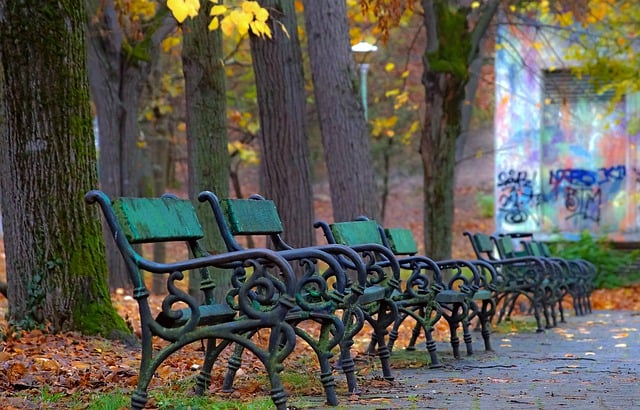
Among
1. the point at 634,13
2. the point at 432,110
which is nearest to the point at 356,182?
the point at 432,110

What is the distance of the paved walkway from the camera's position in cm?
579

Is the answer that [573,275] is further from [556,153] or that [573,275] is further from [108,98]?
[556,153]

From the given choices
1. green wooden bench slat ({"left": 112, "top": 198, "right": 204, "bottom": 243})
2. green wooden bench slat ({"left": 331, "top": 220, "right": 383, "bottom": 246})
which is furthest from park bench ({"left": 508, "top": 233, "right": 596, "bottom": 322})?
green wooden bench slat ({"left": 112, "top": 198, "right": 204, "bottom": 243})

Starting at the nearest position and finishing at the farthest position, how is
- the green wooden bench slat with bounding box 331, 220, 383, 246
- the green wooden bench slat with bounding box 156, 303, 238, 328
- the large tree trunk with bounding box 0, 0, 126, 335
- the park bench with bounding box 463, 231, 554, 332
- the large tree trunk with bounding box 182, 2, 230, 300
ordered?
the green wooden bench slat with bounding box 156, 303, 238, 328, the green wooden bench slat with bounding box 331, 220, 383, 246, the large tree trunk with bounding box 0, 0, 126, 335, the large tree trunk with bounding box 182, 2, 230, 300, the park bench with bounding box 463, 231, 554, 332

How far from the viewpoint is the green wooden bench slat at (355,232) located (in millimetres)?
7906

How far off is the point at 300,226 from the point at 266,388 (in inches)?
221

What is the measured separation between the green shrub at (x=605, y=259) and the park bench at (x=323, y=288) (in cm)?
1572

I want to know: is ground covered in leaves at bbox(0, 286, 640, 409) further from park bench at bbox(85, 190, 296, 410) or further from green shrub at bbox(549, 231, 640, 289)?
green shrub at bbox(549, 231, 640, 289)

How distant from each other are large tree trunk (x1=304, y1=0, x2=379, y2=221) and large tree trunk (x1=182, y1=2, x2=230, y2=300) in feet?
4.59

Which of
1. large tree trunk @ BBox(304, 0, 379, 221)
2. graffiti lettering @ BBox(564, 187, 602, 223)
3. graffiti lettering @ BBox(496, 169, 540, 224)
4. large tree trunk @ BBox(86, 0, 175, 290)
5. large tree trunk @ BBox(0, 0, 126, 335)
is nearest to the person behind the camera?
large tree trunk @ BBox(0, 0, 126, 335)

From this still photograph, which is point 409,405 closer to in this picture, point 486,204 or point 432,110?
point 432,110

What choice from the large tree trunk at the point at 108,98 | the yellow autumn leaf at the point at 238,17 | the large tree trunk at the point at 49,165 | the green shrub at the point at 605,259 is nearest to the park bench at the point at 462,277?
the yellow autumn leaf at the point at 238,17

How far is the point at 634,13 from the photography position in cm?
2308

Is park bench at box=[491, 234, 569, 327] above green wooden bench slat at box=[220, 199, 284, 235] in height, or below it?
below
